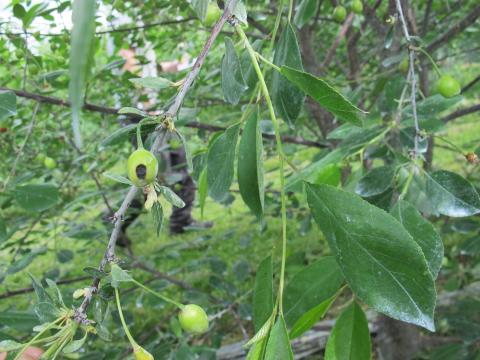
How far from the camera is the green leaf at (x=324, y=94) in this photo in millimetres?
511

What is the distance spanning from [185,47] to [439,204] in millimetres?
1952

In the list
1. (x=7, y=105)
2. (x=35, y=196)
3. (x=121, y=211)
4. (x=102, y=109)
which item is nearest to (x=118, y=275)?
(x=121, y=211)

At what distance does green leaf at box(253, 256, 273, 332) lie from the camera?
57 cm

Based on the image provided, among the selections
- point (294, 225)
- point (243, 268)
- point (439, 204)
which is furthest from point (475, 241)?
point (294, 225)

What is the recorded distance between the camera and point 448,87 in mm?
930

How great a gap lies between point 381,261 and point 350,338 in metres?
0.18

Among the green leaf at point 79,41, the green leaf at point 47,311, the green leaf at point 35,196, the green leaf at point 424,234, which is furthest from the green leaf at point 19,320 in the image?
the green leaf at point 79,41

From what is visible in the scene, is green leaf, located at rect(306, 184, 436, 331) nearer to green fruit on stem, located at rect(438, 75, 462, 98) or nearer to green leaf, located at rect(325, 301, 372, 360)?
green leaf, located at rect(325, 301, 372, 360)

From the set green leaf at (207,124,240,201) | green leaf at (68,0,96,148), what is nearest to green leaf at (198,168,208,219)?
green leaf at (207,124,240,201)

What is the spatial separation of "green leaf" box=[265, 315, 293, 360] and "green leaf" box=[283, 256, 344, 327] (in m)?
0.23

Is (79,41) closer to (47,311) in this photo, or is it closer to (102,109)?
(47,311)

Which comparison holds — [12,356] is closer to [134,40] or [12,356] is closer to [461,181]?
[461,181]

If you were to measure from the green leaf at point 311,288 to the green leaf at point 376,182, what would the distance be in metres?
0.11

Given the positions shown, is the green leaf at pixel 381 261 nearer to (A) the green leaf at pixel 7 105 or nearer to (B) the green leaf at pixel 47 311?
(B) the green leaf at pixel 47 311
